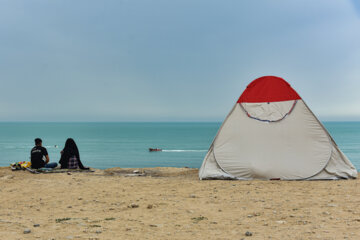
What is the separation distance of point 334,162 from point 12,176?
10136mm

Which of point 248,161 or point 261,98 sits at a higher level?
point 261,98

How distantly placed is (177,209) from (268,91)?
5.95 meters

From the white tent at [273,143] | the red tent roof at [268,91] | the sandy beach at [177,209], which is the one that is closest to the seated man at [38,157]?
the sandy beach at [177,209]

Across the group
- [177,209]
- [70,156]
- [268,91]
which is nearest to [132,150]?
[70,156]

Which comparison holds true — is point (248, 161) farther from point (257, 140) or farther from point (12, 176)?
point (12, 176)

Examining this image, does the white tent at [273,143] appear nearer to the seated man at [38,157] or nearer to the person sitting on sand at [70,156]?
the person sitting on sand at [70,156]

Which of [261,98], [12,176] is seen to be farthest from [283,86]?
[12,176]

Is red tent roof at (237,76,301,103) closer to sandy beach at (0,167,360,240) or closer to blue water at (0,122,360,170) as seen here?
sandy beach at (0,167,360,240)

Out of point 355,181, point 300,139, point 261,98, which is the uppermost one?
point 261,98

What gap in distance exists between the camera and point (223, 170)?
10.3m

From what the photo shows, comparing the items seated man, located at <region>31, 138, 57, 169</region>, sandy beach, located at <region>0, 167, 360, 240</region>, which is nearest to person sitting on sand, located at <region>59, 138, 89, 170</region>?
→ seated man, located at <region>31, 138, 57, 169</region>

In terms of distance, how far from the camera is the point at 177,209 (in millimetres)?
6629

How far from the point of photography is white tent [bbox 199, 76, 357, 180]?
991 centimetres

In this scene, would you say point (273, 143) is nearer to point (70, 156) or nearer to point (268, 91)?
point (268, 91)
